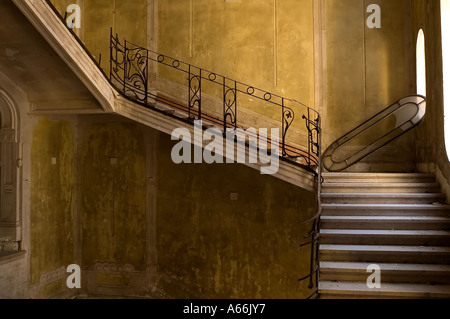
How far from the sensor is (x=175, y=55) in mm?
8117

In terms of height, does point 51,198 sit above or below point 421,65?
below

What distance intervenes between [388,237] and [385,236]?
0.04 metres

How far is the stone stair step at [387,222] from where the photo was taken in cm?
475

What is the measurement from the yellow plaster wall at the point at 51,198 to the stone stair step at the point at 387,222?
4.72 m

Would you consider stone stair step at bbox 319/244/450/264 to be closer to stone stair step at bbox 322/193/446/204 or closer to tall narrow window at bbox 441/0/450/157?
stone stair step at bbox 322/193/446/204

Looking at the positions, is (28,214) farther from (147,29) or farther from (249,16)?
(249,16)

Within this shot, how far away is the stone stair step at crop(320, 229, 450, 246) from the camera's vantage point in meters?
4.55

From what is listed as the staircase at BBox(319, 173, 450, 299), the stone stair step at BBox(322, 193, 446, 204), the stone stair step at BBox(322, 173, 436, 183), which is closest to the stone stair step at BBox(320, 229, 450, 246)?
the staircase at BBox(319, 173, 450, 299)

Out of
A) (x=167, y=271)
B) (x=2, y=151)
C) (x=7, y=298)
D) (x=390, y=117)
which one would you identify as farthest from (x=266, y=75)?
(x=7, y=298)

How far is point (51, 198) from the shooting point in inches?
284

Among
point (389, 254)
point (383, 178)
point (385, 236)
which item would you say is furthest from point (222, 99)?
point (389, 254)

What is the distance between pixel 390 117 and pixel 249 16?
3.26 meters

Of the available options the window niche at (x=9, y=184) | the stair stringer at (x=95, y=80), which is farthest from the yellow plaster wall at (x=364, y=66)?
the window niche at (x=9, y=184)

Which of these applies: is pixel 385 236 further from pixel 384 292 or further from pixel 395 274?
pixel 384 292
